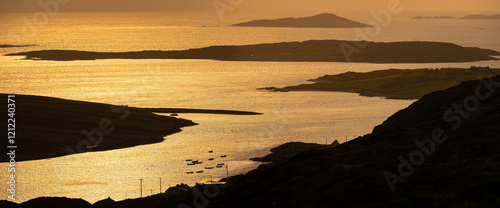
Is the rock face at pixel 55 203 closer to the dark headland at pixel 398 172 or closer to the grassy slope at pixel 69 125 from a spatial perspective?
the dark headland at pixel 398 172

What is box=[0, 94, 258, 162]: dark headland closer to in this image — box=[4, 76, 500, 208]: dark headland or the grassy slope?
the grassy slope

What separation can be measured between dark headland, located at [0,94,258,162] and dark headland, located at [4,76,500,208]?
4294cm

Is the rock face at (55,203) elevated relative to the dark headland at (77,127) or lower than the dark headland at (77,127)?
lower

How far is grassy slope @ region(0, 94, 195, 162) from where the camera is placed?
444 feet

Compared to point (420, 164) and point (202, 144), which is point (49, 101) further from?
point (420, 164)

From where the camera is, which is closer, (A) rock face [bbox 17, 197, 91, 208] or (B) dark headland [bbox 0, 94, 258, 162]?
(A) rock face [bbox 17, 197, 91, 208]

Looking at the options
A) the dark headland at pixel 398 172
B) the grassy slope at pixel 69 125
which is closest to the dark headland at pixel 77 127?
the grassy slope at pixel 69 125

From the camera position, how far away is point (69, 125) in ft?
489

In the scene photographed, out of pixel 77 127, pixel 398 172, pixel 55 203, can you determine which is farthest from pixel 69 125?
pixel 398 172

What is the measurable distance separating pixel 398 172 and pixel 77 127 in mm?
87620

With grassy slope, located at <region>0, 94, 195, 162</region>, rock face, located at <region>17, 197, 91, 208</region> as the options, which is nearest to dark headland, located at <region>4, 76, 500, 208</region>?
rock face, located at <region>17, 197, 91, 208</region>

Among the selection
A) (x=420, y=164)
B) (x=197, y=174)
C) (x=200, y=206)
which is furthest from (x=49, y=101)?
(x=420, y=164)

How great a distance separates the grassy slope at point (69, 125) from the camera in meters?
135

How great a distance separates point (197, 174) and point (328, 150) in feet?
77.7
